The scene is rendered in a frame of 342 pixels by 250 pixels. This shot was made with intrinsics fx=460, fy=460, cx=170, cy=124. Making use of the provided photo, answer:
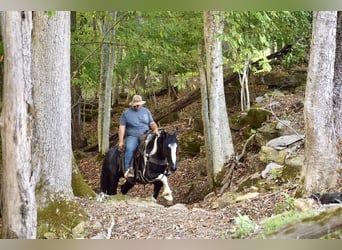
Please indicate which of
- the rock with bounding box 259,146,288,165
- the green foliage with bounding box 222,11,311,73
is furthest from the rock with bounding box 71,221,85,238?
the green foliage with bounding box 222,11,311,73

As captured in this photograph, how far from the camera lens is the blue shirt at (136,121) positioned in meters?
4.39

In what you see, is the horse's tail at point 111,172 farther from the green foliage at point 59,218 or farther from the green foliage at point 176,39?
the green foliage at point 176,39

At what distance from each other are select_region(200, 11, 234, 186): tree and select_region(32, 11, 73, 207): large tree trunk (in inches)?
67.6

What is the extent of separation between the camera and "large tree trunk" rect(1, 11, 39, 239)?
285 centimetres

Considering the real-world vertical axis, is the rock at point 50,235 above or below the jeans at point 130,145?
below

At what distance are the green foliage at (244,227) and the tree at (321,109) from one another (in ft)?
2.17

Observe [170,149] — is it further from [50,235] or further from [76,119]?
[76,119]

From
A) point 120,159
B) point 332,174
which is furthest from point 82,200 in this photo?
point 332,174

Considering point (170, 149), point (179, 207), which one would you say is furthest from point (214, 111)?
point (179, 207)

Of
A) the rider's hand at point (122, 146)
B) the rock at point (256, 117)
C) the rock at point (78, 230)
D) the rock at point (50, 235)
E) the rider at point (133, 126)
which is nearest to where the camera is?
the rock at point (50, 235)

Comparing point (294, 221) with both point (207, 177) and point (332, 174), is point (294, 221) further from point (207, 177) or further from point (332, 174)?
point (207, 177)

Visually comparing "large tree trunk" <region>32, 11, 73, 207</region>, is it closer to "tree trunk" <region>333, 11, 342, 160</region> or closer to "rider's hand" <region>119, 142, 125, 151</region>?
"rider's hand" <region>119, 142, 125, 151</region>

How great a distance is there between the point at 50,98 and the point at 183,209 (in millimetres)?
1517

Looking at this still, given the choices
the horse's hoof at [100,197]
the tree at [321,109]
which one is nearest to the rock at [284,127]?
the tree at [321,109]
